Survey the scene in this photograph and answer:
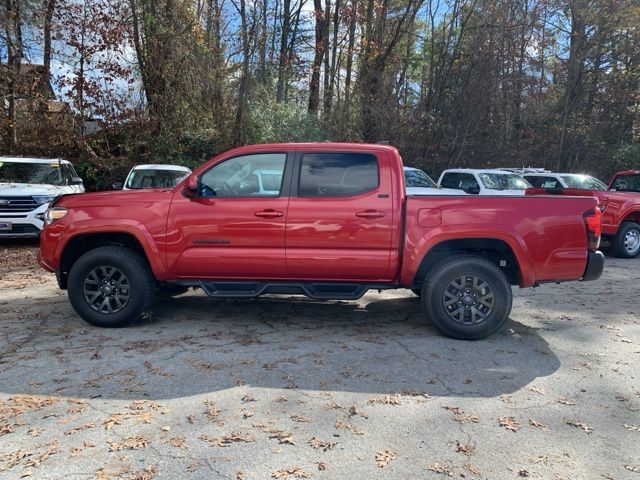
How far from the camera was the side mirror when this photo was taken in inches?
202

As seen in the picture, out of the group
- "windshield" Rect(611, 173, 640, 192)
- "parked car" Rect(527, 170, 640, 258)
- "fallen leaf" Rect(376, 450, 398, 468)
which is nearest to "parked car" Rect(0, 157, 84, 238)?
"fallen leaf" Rect(376, 450, 398, 468)

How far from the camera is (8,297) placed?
6.77 meters

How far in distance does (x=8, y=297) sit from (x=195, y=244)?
3479 mm

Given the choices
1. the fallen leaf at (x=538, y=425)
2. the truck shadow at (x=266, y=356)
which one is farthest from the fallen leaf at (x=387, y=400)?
the fallen leaf at (x=538, y=425)

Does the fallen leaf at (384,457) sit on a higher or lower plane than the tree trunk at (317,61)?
lower

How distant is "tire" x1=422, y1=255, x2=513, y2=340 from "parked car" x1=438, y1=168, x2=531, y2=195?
7952 mm

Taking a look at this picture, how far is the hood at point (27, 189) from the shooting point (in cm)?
→ 967

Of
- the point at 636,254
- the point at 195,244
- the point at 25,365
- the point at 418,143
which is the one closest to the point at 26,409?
the point at 25,365

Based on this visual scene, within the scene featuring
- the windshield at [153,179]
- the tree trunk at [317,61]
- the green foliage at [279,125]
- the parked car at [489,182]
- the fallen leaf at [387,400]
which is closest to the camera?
the fallen leaf at [387,400]

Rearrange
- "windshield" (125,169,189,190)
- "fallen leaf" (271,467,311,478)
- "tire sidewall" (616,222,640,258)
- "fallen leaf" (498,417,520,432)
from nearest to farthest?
"fallen leaf" (271,467,311,478) < "fallen leaf" (498,417,520,432) < "tire sidewall" (616,222,640,258) < "windshield" (125,169,189,190)

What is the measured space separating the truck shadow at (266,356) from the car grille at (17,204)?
4.72 meters

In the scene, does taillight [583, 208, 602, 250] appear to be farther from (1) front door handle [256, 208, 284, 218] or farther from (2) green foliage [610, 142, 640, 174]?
(2) green foliage [610, 142, 640, 174]

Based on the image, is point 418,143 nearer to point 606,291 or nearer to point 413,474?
point 606,291

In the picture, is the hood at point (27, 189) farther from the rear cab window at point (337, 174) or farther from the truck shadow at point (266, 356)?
the rear cab window at point (337, 174)
